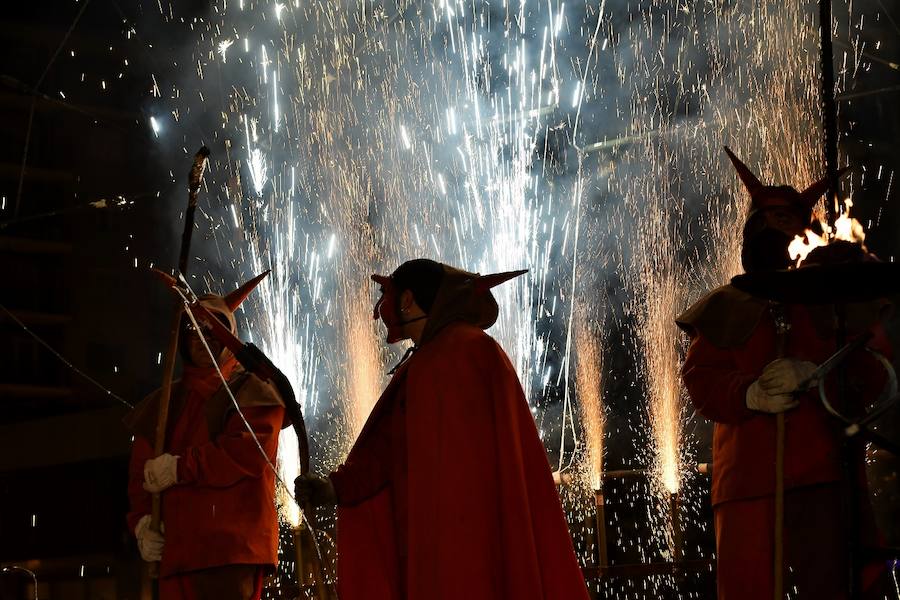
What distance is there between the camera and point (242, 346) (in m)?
5.17

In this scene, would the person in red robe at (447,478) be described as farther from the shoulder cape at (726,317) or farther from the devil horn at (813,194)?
the devil horn at (813,194)

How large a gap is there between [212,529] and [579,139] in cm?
1333

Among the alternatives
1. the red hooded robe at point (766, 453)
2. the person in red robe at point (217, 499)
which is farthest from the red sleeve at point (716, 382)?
the person in red robe at point (217, 499)

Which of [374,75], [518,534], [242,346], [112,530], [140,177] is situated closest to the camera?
[518,534]

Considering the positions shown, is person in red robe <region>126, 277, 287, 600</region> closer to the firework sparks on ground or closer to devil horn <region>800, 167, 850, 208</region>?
devil horn <region>800, 167, 850, 208</region>

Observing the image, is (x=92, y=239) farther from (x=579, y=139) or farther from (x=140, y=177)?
(x=579, y=139)

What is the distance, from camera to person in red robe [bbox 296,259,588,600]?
4.08 metres

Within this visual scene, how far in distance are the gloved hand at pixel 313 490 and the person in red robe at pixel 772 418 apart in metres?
1.46

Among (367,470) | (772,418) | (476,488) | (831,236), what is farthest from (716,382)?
(367,470)

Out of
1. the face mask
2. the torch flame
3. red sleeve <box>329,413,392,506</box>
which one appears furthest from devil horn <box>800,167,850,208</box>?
red sleeve <box>329,413,392,506</box>

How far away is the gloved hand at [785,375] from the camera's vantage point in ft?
13.3

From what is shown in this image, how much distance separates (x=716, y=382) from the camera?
4410 mm

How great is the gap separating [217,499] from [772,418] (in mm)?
2478

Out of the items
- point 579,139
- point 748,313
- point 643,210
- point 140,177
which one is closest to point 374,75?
point 140,177
